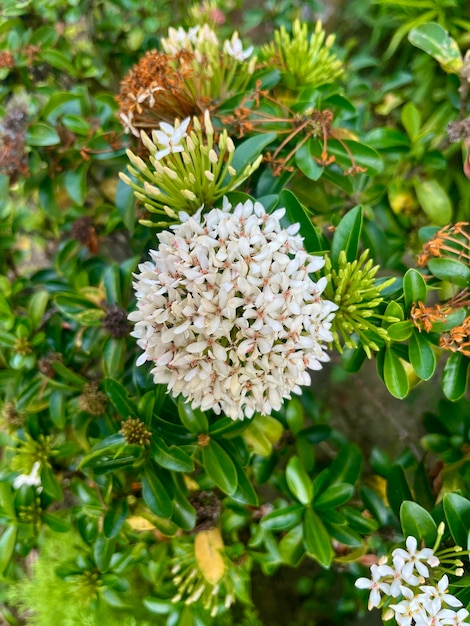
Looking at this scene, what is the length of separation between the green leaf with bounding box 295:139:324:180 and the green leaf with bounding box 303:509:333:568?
73 centimetres

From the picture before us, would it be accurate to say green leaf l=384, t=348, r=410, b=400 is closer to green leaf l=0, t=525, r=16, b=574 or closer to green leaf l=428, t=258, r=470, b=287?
green leaf l=428, t=258, r=470, b=287

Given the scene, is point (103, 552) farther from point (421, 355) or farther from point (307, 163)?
point (307, 163)

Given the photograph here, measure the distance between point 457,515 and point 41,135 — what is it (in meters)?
1.19

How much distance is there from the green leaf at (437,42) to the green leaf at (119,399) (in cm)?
104

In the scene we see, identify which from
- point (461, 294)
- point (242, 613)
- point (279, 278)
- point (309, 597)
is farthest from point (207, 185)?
point (309, 597)

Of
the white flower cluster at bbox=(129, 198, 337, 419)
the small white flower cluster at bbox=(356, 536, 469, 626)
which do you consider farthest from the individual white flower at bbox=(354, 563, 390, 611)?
the white flower cluster at bbox=(129, 198, 337, 419)

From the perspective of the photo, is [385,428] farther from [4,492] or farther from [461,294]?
[4,492]

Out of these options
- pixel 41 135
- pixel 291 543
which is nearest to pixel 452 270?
pixel 291 543

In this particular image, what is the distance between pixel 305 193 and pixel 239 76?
0.31m

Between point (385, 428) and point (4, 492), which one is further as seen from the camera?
point (385, 428)

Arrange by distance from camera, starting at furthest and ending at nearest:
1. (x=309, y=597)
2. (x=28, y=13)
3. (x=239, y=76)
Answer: (x=309, y=597), (x=28, y=13), (x=239, y=76)

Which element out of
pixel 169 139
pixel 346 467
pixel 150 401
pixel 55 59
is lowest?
pixel 346 467

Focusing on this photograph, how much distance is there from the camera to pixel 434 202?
1.20 meters

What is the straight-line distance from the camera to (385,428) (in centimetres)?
171
